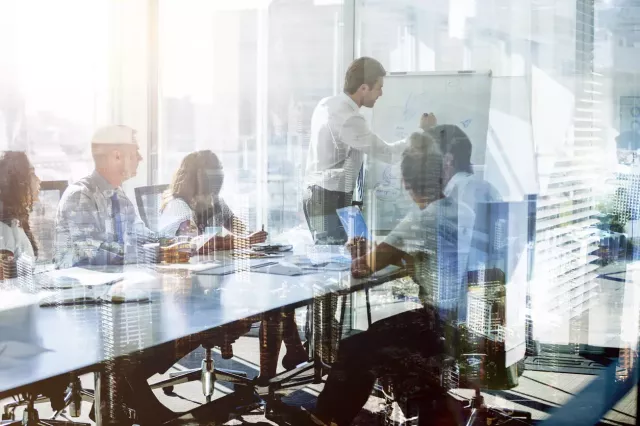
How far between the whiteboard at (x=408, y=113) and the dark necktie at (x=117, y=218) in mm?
761

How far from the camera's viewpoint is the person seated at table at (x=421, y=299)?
68.2 inches

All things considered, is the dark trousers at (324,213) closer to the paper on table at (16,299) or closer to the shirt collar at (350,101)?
the shirt collar at (350,101)

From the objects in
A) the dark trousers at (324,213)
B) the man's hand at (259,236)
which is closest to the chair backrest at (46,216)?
the man's hand at (259,236)

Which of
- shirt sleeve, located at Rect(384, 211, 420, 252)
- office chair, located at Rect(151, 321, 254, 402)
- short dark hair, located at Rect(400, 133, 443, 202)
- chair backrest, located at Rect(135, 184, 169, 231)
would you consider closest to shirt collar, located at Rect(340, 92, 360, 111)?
short dark hair, located at Rect(400, 133, 443, 202)

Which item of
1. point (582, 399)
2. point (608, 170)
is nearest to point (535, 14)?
point (608, 170)

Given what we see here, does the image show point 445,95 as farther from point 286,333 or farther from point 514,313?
point 286,333

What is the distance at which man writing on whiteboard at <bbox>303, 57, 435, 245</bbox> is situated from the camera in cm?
185

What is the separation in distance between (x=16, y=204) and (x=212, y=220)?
57 centimetres

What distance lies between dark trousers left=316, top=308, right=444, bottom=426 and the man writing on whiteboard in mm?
322

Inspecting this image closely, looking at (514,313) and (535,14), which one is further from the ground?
(535,14)

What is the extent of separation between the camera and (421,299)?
1803 mm

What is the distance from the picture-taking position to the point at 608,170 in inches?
71.7

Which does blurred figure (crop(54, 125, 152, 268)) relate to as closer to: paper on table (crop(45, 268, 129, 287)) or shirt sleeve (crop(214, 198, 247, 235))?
paper on table (crop(45, 268, 129, 287))

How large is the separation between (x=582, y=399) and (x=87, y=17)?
6.01 feet
